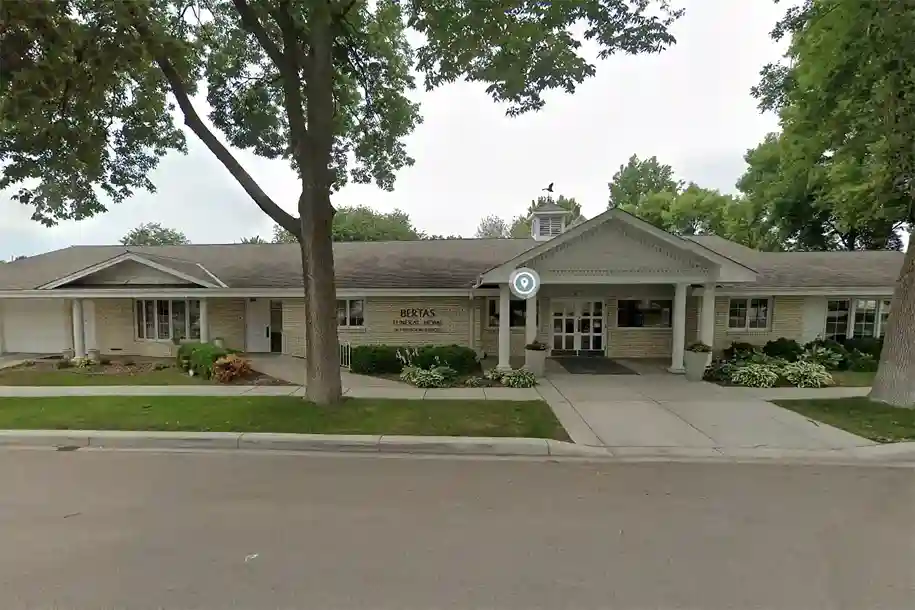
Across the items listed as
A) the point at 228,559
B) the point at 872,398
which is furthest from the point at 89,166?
the point at 872,398

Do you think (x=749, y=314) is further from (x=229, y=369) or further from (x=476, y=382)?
(x=229, y=369)

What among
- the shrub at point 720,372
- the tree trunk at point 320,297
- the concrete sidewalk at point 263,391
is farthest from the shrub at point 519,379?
the shrub at point 720,372

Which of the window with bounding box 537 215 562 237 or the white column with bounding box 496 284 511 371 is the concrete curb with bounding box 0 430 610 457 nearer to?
the white column with bounding box 496 284 511 371

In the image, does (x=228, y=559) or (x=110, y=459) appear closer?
(x=228, y=559)

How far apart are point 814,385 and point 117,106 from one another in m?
17.7

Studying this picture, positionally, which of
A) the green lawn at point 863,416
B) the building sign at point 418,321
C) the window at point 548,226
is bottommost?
the green lawn at point 863,416

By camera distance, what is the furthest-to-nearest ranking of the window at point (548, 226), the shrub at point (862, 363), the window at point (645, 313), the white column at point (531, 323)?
the window at point (548, 226) → the window at point (645, 313) → the shrub at point (862, 363) → the white column at point (531, 323)

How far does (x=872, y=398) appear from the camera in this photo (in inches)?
361

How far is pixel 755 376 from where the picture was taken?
37.2ft

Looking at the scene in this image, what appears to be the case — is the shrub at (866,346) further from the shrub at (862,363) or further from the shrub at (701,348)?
the shrub at (701,348)

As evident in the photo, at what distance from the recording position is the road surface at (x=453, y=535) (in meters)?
3.24

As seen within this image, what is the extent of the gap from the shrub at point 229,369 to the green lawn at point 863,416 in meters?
12.7

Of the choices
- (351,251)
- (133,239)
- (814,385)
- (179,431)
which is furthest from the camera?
(133,239)

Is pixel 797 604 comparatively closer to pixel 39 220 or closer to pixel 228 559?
pixel 228 559
